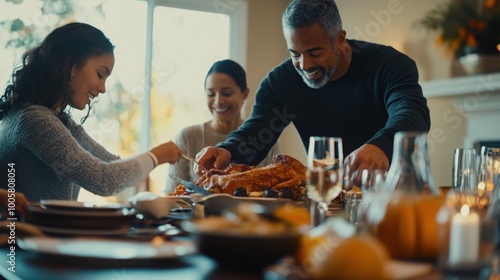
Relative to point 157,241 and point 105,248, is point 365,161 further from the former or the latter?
point 105,248

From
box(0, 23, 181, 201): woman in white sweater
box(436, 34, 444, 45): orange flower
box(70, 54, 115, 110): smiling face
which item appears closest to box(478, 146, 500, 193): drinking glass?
box(0, 23, 181, 201): woman in white sweater

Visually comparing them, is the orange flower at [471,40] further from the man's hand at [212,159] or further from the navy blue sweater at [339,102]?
the man's hand at [212,159]

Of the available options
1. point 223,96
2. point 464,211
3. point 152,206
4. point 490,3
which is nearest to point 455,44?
point 490,3

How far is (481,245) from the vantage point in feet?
2.83

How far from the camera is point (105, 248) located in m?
0.94

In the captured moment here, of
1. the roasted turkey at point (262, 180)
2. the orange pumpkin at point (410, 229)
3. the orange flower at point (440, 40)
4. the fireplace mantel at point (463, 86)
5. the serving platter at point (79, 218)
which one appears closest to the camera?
the orange pumpkin at point (410, 229)

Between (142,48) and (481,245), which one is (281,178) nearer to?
(481,245)

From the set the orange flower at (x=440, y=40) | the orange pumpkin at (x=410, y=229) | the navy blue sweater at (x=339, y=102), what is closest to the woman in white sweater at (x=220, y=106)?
the navy blue sweater at (x=339, y=102)

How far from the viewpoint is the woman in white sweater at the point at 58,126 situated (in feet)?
5.93

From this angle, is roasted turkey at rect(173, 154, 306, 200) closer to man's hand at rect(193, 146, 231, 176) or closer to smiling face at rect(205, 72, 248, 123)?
man's hand at rect(193, 146, 231, 176)

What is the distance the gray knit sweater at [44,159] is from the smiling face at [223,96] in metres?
1.60

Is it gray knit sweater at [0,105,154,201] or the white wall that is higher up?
the white wall

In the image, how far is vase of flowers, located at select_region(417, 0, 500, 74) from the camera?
3699 millimetres

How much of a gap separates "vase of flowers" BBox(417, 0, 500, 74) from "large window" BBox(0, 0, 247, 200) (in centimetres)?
167
